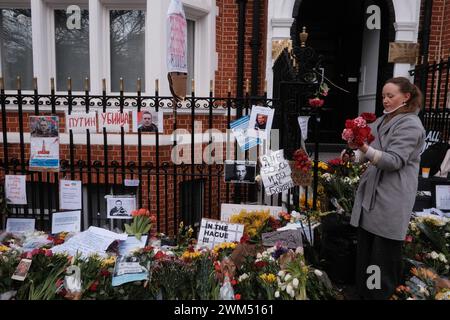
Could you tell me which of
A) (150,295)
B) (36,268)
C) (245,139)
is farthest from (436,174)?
(36,268)

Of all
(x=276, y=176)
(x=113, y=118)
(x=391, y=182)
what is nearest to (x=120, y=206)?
(x=113, y=118)

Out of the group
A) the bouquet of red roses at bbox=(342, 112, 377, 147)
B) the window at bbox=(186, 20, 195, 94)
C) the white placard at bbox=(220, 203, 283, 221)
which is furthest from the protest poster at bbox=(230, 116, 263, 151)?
the window at bbox=(186, 20, 195, 94)

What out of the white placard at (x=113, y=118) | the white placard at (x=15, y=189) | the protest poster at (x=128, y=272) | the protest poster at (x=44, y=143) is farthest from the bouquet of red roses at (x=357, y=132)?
the white placard at (x=15, y=189)

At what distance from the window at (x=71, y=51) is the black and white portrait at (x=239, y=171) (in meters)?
3.19

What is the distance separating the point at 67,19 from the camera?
581 cm

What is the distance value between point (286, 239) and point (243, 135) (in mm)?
1233

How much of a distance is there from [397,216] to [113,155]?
4080mm

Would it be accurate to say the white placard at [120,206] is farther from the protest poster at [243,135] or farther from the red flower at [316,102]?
the red flower at [316,102]

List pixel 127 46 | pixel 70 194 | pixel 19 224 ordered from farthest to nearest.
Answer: pixel 127 46 → pixel 19 224 → pixel 70 194

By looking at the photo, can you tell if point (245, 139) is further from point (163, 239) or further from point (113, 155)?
point (113, 155)

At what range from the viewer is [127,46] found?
19.4ft

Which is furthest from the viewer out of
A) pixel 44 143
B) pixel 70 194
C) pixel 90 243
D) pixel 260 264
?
pixel 70 194

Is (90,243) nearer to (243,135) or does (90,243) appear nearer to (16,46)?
(243,135)

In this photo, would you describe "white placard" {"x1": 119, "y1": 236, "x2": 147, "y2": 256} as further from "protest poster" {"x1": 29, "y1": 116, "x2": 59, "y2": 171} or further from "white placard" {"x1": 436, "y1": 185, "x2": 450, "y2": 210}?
"white placard" {"x1": 436, "y1": 185, "x2": 450, "y2": 210}
